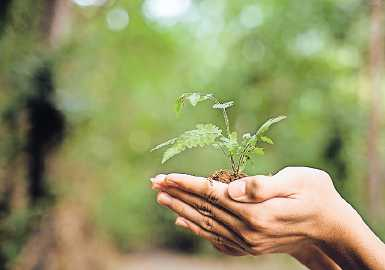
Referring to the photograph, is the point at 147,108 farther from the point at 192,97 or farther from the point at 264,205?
the point at 264,205

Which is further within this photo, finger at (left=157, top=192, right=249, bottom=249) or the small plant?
the small plant

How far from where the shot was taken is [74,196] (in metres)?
6.66

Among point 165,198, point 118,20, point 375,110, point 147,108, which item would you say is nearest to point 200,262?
point 147,108

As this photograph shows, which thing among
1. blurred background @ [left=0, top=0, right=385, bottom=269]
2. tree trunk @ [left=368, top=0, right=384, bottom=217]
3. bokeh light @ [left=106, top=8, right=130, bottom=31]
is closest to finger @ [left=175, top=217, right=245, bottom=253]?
blurred background @ [left=0, top=0, right=385, bottom=269]

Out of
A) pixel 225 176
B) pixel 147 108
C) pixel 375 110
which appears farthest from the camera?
pixel 147 108

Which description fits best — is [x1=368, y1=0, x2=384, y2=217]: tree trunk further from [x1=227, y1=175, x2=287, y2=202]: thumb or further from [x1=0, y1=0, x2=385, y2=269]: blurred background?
[x1=227, y1=175, x2=287, y2=202]: thumb

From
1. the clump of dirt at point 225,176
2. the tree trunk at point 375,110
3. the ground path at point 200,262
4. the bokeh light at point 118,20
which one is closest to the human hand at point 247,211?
the clump of dirt at point 225,176

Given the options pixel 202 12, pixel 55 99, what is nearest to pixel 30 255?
pixel 55 99

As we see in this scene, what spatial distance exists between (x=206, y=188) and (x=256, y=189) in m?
0.11

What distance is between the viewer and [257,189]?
1083 mm

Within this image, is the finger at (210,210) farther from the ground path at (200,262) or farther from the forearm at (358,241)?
the ground path at (200,262)

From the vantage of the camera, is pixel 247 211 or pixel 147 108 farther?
pixel 147 108

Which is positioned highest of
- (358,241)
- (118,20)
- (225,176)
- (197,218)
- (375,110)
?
(118,20)

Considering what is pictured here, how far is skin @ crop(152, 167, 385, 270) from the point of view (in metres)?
1.11
